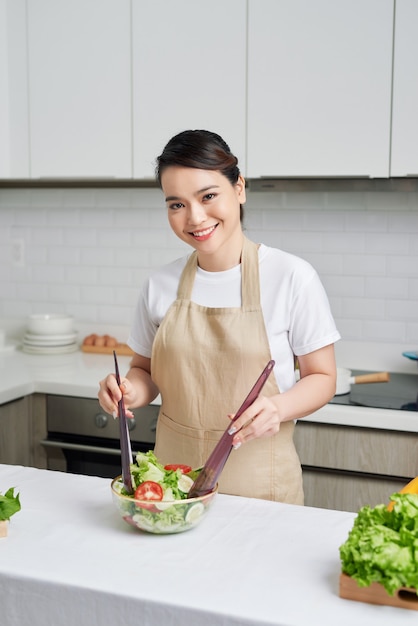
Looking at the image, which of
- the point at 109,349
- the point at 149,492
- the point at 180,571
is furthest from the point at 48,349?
the point at 180,571

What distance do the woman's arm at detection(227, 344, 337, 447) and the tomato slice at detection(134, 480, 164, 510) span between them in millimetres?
182

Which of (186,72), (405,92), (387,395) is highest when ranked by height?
(186,72)

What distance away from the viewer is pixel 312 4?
9.37 feet

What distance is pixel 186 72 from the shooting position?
3.07 m

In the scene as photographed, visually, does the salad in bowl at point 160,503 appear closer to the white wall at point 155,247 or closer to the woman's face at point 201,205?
the woman's face at point 201,205

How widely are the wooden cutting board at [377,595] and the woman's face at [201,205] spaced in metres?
0.95

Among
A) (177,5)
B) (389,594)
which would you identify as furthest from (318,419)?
(177,5)

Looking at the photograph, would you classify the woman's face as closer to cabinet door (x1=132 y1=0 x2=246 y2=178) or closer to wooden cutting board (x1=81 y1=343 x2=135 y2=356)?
cabinet door (x1=132 y1=0 x2=246 y2=178)

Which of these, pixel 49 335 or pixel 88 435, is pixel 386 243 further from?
pixel 49 335

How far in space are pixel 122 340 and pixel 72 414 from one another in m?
0.76

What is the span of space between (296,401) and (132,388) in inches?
16.6

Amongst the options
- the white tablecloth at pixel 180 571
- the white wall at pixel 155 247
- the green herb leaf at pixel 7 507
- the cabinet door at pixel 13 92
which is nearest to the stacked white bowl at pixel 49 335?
the white wall at pixel 155 247

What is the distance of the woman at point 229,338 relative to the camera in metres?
1.97

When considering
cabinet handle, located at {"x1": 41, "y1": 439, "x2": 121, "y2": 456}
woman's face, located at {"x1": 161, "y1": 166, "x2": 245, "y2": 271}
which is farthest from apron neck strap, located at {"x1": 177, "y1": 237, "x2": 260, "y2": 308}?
cabinet handle, located at {"x1": 41, "y1": 439, "x2": 121, "y2": 456}
